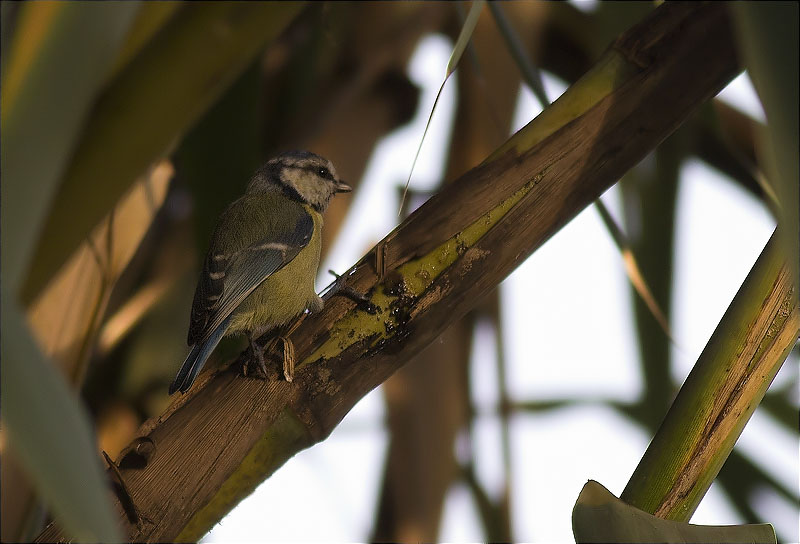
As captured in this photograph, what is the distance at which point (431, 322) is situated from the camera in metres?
0.98

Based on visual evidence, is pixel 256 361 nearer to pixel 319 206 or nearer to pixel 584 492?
pixel 584 492

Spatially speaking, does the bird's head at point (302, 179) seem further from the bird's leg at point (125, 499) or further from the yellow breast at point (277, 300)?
the bird's leg at point (125, 499)

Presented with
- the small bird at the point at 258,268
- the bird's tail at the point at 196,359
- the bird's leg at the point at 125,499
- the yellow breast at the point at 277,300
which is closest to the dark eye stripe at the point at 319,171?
the small bird at the point at 258,268

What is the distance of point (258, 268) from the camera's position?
1716 mm

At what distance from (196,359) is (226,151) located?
39 centimetres

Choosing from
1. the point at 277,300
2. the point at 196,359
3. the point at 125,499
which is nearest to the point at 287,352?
the point at 125,499

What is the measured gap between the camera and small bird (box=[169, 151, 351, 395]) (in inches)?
62.9

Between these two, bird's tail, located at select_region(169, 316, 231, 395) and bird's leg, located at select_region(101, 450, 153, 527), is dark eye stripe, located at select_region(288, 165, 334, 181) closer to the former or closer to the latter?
bird's tail, located at select_region(169, 316, 231, 395)

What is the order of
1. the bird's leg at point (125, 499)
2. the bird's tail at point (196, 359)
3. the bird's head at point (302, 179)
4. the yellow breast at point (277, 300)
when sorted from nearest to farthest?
1. the bird's leg at point (125, 499)
2. the bird's tail at point (196, 359)
3. the yellow breast at point (277, 300)
4. the bird's head at point (302, 179)

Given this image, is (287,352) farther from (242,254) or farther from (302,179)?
(302,179)

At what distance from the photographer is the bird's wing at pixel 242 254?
1604 millimetres

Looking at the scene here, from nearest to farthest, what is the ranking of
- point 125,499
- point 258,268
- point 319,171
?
point 125,499, point 258,268, point 319,171

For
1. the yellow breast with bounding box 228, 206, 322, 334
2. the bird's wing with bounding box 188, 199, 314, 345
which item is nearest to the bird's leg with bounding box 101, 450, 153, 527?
the bird's wing with bounding box 188, 199, 314, 345

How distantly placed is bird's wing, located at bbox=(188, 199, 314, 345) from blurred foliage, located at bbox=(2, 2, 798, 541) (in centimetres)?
11
